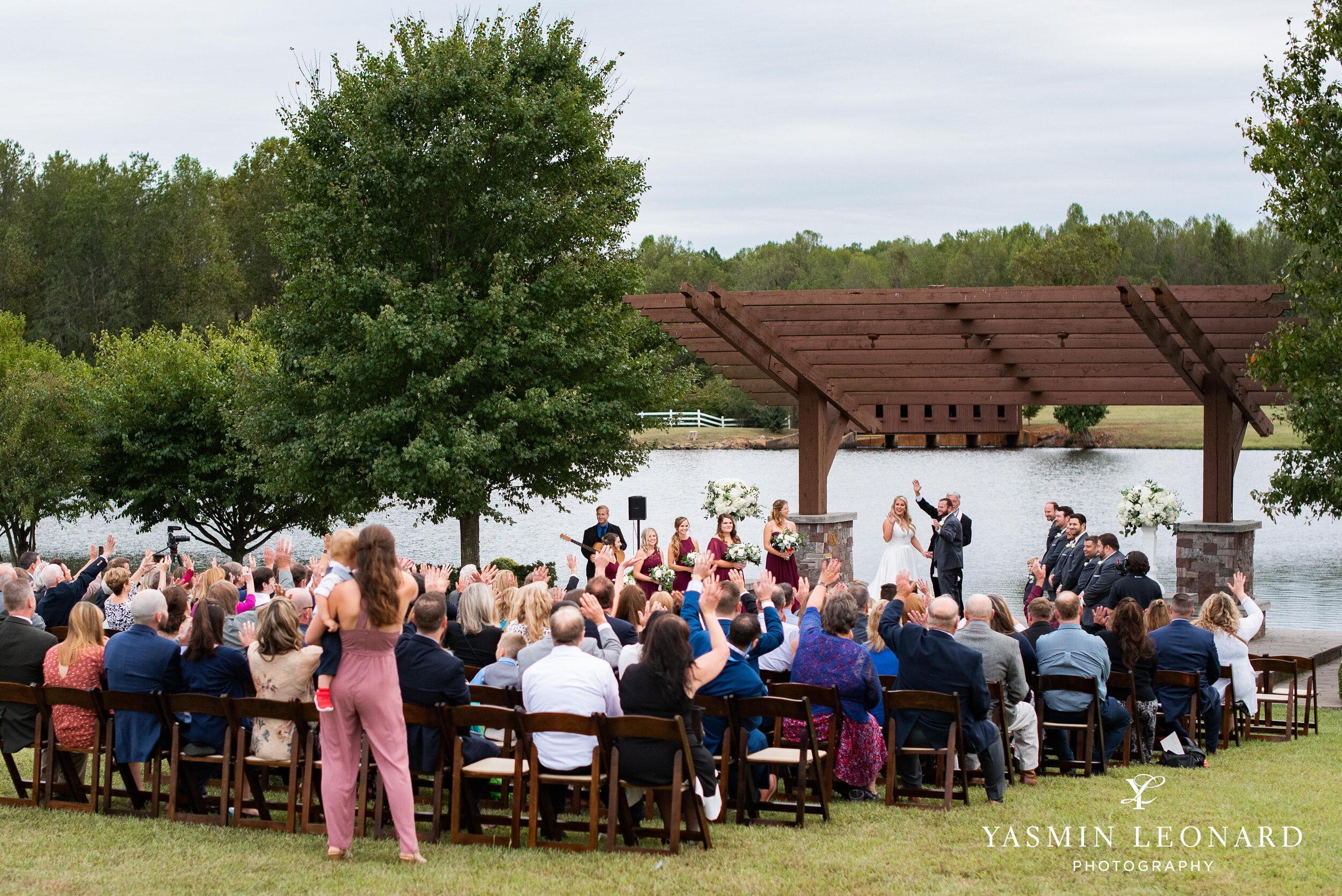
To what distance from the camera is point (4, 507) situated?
22781mm

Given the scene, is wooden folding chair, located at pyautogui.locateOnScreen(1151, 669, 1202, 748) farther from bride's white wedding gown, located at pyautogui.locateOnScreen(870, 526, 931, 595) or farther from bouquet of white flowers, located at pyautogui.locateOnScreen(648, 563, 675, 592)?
bride's white wedding gown, located at pyautogui.locateOnScreen(870, 526, 931, 595)

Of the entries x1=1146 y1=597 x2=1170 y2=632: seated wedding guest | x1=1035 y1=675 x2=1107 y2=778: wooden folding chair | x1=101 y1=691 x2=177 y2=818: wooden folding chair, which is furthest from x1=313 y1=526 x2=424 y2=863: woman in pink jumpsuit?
x1=1146 y1=597 x2=1170 y2=632: seated wedding guest

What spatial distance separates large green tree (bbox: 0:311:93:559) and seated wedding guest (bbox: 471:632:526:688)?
1801cm

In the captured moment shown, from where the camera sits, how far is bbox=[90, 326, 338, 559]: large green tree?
23.5 metres

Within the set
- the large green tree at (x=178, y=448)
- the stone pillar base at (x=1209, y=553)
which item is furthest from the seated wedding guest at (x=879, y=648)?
the large green tree at (x=178, y=448)

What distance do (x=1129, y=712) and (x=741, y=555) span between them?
235 inches

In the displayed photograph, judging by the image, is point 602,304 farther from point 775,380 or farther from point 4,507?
point 4,507

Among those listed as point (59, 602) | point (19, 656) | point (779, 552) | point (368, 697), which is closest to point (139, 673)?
point (19, 656)

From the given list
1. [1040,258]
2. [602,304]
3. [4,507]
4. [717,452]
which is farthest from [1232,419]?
[1040,258]

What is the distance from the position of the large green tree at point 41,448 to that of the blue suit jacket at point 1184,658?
772 inches

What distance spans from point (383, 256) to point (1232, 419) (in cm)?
1183

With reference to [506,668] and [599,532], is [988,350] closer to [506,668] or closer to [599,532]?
[599,532]

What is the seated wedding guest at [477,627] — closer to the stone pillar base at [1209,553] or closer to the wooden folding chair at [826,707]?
the wooden folding chair at [826,707]

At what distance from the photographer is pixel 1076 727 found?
7941 mm
